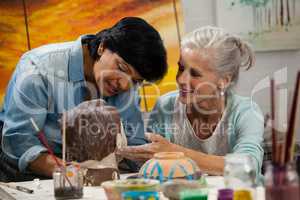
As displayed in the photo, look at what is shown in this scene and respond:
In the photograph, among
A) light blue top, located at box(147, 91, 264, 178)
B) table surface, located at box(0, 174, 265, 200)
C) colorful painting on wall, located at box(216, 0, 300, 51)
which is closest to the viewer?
table surface, located at box(0, 174, 265, 200)

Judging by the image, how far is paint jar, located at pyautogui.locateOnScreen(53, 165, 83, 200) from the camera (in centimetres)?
200

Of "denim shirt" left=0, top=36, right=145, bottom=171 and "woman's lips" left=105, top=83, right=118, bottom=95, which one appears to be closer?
"denim shirt" left=0, top=36, right=145, bottom=171

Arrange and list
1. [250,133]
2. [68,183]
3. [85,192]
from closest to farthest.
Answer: [68,183]
[85,192]
[250,133]

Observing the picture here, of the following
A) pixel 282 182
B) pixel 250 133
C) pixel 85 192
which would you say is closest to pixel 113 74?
pixel 250 133

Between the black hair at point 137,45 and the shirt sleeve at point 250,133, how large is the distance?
51cm

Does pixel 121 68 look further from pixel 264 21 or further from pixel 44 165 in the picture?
pixel 264 21

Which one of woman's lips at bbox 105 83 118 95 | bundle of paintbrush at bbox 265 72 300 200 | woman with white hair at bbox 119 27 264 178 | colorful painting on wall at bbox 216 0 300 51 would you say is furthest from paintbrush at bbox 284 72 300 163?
colorful painting on wall at bbox 216 0 300 51

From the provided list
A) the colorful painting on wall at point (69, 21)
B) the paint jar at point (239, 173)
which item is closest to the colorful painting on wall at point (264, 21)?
the colorful painting on wall at point (69, 21)

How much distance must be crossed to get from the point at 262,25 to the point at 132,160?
3.54 ft

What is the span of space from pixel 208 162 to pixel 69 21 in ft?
3.44

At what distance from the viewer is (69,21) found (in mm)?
3084

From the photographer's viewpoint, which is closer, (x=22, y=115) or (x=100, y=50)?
(x=22, y=115)

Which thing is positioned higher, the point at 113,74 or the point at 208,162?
the point at 113,74

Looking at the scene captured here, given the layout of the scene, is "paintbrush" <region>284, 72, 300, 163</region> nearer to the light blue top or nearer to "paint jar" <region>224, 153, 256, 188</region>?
"paint jar" <region>224, 153, 256, 188</region>
